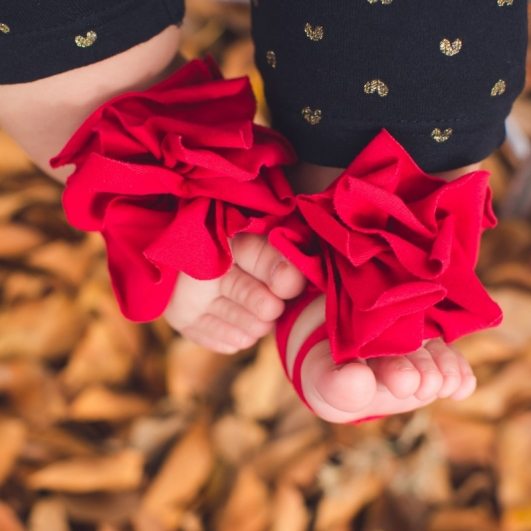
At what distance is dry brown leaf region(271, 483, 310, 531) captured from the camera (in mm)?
657

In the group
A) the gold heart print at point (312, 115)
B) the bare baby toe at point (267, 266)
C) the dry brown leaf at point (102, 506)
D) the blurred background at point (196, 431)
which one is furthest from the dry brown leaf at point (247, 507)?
the gold heart print at point (312, 115)

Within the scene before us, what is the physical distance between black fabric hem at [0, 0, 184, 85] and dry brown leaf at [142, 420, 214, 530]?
445 millimetres

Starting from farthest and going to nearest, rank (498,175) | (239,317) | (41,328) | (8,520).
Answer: (498,175), (41,328), (8,520), (239,317)

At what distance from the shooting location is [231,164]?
0.41 metres

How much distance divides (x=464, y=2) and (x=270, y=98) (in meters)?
0.16

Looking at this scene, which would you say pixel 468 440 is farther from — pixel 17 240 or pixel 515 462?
pixel 17 240

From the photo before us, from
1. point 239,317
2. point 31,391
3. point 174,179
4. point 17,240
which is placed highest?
point 174,179

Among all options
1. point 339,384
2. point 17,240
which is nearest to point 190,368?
point 17,240

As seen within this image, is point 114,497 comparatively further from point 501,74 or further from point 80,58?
point 501,74

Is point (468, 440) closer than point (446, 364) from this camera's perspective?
No

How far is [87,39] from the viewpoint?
427 mm

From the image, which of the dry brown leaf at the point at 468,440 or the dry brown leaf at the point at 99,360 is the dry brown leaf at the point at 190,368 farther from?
the dry brown leaf at the point at 468,440

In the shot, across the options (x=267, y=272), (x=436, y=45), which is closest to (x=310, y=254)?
(x=267, y=272)

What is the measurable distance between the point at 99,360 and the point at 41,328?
3.3 inches
